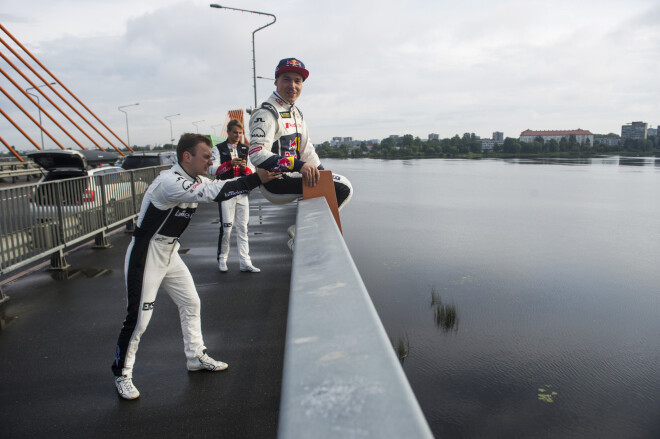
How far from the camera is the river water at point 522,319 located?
4.33 m

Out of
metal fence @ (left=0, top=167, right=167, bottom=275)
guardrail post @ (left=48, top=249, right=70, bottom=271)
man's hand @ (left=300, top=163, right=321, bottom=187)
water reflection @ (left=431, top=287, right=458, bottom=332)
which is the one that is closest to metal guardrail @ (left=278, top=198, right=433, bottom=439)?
man's hand @ (left=300, top=163, right=321, bottom=187)

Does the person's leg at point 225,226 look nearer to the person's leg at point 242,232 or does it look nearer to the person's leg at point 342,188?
the person's leg at point 242,232

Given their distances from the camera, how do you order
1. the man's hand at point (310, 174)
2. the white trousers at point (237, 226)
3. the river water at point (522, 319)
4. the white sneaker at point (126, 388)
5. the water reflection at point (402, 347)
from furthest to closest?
the white trousers at point (237, 226) → the water reflection at point (402, 347) → the river water at point (522, 319) → the white sneaker at point (126, 388) → the man's hand at point (310, 174)

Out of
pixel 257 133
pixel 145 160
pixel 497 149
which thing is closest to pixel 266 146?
pixel 257 133

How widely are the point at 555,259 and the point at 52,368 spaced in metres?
11.0

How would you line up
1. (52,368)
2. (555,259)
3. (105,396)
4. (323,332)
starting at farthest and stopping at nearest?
(555,259), (52,368), (105,396), (323,332)

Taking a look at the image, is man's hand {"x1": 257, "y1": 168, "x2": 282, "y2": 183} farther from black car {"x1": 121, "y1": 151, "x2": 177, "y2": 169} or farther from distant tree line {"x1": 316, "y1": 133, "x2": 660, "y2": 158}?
distant tree line {"x1": 316, "y1": 133, "x2": 660, "y2": 158}

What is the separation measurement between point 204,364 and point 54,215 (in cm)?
509

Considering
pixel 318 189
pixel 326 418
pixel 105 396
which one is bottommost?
pixel 105 396

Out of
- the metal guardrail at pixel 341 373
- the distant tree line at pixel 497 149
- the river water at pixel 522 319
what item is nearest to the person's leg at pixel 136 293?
the metal guardrail at pixel 341 373

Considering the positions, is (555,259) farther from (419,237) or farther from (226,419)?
(226,419)

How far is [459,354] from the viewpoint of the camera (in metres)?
5.62

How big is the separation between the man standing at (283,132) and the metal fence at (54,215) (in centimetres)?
479

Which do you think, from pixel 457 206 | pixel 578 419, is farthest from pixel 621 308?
pixel 457 206
